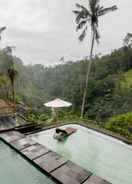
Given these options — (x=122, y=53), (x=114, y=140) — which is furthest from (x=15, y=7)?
(x=122, y=53)

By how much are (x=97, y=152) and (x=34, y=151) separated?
195 centimetres

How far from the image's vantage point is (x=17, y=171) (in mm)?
3629

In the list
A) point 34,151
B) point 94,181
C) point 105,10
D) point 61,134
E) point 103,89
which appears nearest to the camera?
point 94,181

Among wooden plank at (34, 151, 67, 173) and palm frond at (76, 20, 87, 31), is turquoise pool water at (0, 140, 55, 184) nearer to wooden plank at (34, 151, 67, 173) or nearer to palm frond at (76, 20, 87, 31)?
wooden plank at (34, 151, 67, 173)

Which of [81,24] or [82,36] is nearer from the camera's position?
[81,24]

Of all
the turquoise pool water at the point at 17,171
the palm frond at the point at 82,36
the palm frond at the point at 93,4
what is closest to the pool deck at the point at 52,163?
the turquoise pool water at the point at 17,171

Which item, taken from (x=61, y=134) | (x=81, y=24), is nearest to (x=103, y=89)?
(x=81, y=24)

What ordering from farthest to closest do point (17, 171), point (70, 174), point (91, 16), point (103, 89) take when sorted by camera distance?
point (103, 89)
point (91, 16)
point (17, 171)
point (70, 174)

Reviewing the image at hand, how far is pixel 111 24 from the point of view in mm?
13250

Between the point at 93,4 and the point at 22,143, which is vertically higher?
the point at 93,4

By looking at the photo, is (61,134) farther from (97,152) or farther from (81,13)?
(81,13)

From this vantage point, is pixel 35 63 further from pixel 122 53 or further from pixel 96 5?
pixel 96 5

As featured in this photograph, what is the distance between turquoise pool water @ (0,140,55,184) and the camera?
10.9 feet

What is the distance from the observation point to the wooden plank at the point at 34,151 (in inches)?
163
